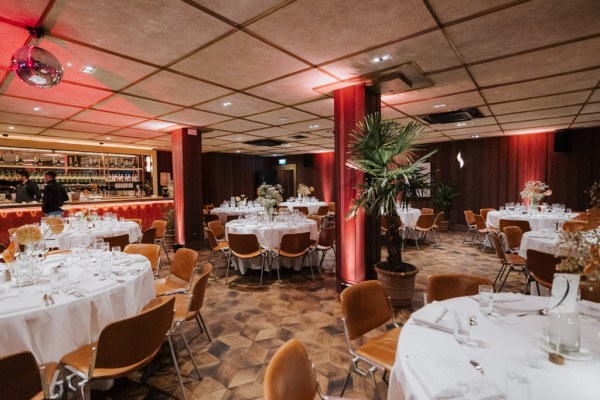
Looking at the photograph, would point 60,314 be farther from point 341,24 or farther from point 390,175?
point 390,175

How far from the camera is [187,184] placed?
25.2 feet

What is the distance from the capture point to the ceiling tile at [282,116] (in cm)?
595

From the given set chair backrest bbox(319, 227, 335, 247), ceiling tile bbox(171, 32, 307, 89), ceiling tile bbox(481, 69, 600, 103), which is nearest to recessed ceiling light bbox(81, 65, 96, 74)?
ceiling tile bbox(171, 32, 307, 89)

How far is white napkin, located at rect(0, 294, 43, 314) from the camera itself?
192 centimetres

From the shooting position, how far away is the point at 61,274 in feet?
7.82

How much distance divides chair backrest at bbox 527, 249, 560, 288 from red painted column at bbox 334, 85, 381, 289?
180 centimetres

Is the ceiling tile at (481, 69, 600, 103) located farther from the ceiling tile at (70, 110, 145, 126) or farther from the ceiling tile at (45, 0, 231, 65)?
the ceiling tile at (70, 110, 145, 126)

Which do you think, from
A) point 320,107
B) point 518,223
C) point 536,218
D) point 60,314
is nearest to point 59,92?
point 60,314

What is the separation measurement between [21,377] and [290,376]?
130 cm

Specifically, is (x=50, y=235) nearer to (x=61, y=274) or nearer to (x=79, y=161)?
(x=61, y=274)

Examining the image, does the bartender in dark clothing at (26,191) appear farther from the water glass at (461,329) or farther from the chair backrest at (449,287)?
the water glass at (461,329)

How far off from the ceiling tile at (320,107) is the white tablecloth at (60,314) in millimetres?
3864

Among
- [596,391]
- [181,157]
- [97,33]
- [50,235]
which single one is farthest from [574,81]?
[50,235]

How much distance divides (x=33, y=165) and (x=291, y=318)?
9.58 m
